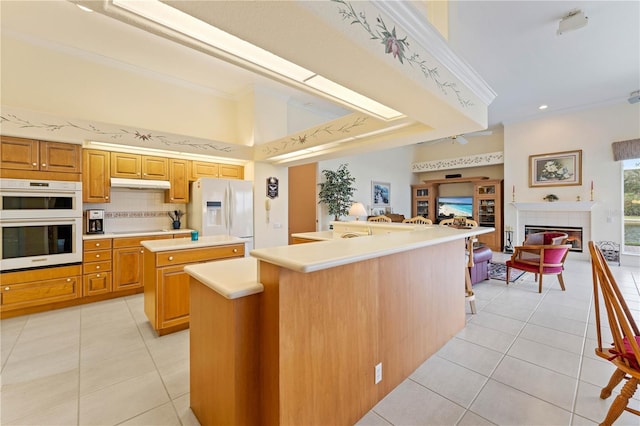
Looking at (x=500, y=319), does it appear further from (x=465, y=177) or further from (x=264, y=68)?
(x=465, y=177)

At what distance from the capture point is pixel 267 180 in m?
5.12

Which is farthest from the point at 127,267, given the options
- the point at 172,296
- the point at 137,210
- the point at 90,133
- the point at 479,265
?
the point at 479,265

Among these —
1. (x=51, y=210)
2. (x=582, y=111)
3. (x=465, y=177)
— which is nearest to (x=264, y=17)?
(x=51, y=210)

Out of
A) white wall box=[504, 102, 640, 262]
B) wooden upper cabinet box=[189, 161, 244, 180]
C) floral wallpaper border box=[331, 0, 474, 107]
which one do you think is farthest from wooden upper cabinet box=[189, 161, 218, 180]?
white wall box=[504, 102, 640, 262]

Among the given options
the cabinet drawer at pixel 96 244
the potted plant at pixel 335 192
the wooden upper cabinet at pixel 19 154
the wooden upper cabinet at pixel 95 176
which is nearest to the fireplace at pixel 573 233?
the potted plant at pixel 335 192

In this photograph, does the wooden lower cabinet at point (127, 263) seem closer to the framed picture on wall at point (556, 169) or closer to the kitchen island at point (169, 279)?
the kitchen island at point (169, 279)

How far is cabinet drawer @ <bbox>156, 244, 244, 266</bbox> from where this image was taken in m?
2.59

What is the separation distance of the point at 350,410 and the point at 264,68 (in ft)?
6.68

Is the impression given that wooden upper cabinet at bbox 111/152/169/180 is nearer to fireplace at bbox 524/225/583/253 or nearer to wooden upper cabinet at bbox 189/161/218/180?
wooden upper cabinet at bbox 189/161/218/180

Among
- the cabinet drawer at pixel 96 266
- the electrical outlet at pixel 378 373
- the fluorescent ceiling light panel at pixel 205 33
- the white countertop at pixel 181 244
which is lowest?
the electrical outlet at pixel 378 373

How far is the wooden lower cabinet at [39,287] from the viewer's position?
3037 mm

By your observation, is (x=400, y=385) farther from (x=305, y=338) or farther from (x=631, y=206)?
(x=631, y=206)

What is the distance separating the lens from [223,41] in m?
1.29

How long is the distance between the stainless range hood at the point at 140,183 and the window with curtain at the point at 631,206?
9.00 metres
